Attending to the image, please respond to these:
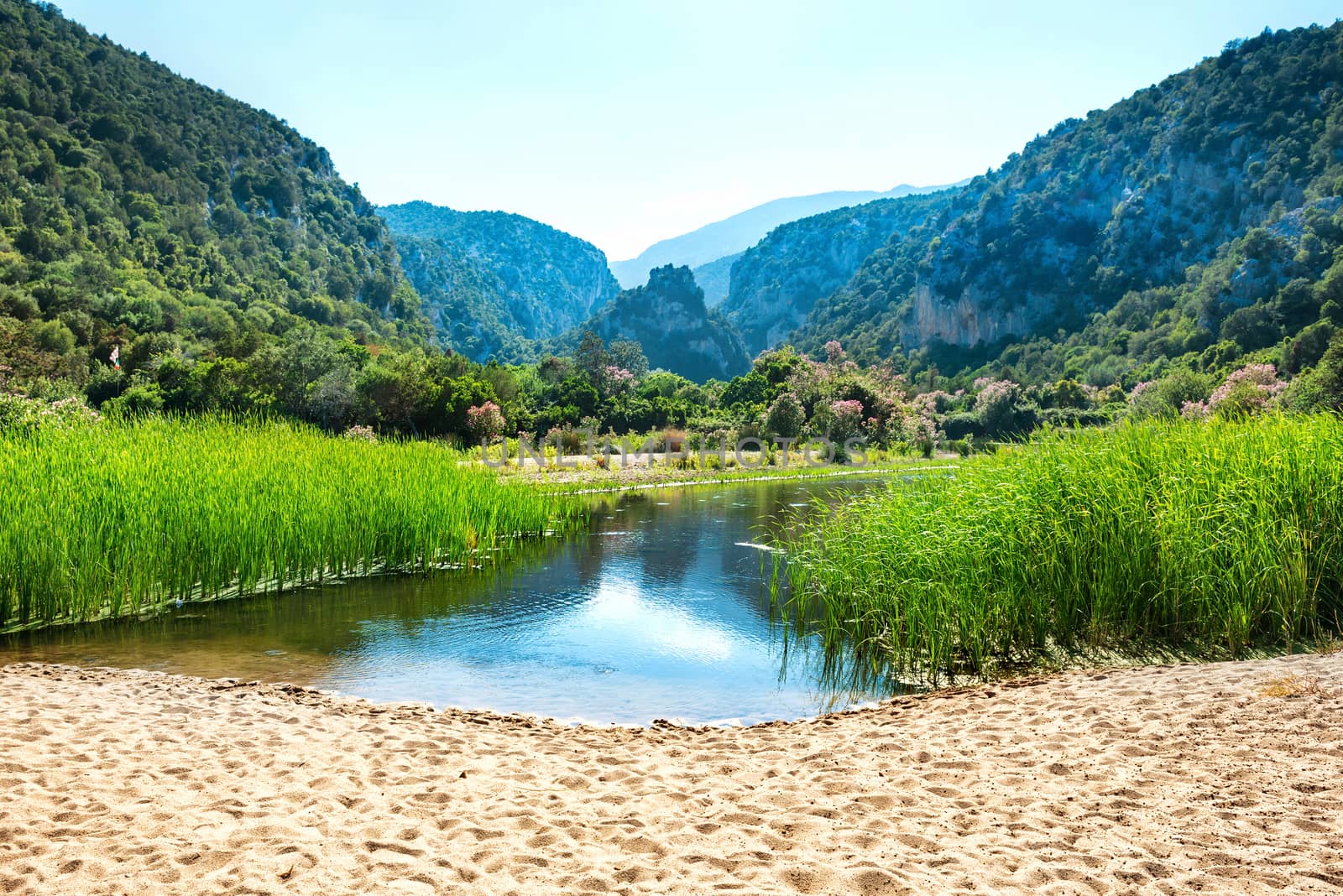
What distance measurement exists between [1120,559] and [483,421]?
26.4 meters

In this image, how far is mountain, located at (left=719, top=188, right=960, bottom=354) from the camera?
5349 inches

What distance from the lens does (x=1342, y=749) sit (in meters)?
4.30

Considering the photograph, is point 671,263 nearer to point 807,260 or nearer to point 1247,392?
point 807,260

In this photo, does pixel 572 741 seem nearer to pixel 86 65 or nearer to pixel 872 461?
pixel 872 461

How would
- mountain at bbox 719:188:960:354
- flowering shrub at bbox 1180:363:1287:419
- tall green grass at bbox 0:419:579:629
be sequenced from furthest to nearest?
1. mountain at bbox 719:188:960:354
2. flowering shrub at bbox 1180:363:1287:419
3. tall green grass at bbox 0:419:579:629

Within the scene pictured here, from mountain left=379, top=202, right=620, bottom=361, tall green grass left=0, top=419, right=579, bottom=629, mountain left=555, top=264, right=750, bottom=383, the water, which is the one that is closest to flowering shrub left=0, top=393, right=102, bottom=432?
tall green grass left=0, top=419, right=579, bottom=629

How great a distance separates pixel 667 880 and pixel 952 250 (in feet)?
330

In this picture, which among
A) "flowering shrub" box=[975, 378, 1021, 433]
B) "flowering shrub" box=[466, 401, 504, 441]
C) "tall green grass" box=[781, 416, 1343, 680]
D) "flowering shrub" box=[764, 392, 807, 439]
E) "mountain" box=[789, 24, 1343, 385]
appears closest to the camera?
"tall green grass" box=[781, 416, 1343, 680]

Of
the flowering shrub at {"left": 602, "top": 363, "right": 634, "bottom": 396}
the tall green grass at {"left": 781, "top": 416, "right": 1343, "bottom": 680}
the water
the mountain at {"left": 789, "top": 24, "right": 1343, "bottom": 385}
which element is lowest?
the water

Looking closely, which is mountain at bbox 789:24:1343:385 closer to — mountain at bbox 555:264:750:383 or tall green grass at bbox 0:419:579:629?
mountain at bbox 555:264:750:383

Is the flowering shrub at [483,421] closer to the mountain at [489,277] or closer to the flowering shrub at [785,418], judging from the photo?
the flowering shrub at [785,418]

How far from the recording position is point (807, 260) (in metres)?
139

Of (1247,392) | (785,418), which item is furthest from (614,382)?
(1247,392)

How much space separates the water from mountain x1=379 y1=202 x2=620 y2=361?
109765 mm
